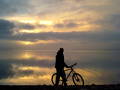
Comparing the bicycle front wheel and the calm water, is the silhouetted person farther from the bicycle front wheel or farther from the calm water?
the calm water

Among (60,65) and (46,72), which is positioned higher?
(60,65)

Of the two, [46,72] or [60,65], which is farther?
[46,72]

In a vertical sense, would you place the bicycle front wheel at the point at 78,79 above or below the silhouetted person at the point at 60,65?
below

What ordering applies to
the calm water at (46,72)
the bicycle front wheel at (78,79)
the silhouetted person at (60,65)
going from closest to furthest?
1. the silhouetted person at (60,65)
2. the bicycle front wheel at (78,79)
3. the calm water at (46,72)

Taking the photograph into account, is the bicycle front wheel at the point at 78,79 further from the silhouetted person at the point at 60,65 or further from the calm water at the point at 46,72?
the calm water at the point at 46,72

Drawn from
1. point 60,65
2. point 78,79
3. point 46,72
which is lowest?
point 46,72

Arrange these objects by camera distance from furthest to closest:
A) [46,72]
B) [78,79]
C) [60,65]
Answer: [46,72] → [78,79] → [60,65]

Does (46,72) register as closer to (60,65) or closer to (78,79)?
(78,79)

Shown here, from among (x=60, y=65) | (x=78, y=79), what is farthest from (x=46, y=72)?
(x=60, y=65)

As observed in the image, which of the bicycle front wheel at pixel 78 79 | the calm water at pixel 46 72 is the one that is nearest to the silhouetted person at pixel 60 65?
the bicycle front wheel at pixel 78 79

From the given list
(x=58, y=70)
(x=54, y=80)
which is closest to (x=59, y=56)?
(x=58, y=70)

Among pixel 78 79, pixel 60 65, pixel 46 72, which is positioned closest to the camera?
pixel 60 65

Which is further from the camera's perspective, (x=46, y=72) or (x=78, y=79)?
(x=46, y=72)
